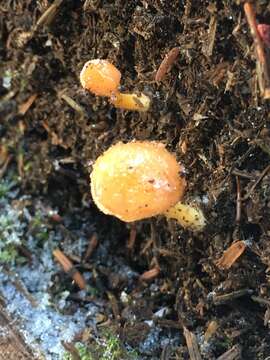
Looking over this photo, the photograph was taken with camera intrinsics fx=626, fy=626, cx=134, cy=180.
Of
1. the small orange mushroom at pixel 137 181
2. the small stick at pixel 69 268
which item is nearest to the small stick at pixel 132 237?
the small stick at pixel 69 268

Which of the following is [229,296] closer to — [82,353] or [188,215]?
[188,215]

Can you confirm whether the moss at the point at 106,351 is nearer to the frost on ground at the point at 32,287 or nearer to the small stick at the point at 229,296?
the frost on ground at the point at 32,287

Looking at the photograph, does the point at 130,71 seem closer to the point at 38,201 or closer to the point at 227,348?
the point at 38,201

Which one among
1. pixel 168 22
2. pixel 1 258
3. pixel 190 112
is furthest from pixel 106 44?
pixel 1 258

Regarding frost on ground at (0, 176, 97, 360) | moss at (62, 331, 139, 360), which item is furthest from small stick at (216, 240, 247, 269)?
frost on ground at (0, 176, 97, 360)

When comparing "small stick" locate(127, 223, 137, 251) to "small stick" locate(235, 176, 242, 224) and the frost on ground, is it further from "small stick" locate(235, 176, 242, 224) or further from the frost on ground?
"small stick" locate(235, 176, 242, 224)

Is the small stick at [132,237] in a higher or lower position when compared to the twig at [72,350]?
higher
